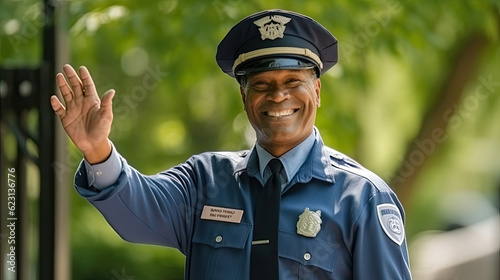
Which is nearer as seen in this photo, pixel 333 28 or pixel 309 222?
pixel 309 222

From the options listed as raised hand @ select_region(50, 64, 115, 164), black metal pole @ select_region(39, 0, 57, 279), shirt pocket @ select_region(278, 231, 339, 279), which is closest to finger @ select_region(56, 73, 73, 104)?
raised hand @ select_region(50, 64, 115, 164)

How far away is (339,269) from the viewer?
263 cm

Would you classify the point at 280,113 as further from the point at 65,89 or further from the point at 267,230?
the point at 65,89

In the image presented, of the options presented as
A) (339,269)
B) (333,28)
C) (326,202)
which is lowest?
(339,269)

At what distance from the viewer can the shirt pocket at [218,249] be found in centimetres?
268

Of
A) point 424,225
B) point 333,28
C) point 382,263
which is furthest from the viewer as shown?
point 424,225

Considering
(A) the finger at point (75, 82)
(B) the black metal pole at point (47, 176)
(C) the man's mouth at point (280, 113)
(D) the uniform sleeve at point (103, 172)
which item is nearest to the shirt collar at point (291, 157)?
(C) the man's mouth at point (280, 113)

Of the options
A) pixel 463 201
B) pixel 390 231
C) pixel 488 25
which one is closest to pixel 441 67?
pixel 488 25

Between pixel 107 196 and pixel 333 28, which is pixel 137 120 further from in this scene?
pixel 107 196

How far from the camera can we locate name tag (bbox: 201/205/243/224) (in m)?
2.74

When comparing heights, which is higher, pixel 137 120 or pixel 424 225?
pixel 137 120

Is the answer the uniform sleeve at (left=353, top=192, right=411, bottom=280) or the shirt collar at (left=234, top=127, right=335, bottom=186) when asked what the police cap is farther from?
the uniform sleeve at (left=353, top=192, right=411, bottom=280)

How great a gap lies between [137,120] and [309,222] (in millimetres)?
7192

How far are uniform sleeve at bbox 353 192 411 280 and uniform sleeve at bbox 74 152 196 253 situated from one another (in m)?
0.55
